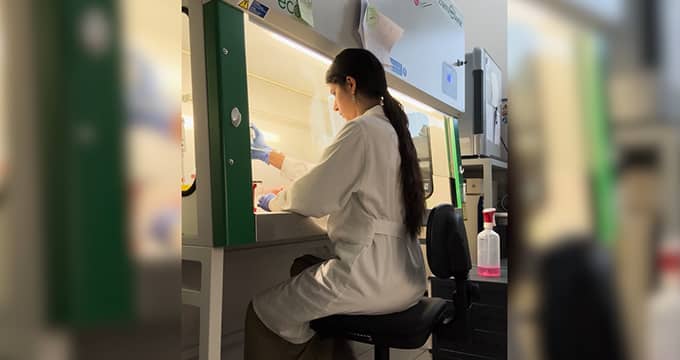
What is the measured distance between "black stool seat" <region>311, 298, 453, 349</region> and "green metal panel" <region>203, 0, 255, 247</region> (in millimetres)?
369

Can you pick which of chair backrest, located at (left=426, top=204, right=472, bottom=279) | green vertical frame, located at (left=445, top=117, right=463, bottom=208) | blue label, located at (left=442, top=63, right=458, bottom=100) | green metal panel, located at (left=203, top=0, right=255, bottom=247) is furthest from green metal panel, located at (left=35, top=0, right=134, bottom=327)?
green vertical frame, located at (left=445, top=117, right=463, bottom=208)

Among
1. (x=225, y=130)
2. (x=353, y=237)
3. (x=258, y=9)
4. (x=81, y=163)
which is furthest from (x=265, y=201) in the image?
(x=81, y=163)

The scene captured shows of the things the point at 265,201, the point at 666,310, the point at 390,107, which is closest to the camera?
the point at 666,310

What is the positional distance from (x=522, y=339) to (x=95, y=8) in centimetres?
41

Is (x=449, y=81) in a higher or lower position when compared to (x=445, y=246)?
higher

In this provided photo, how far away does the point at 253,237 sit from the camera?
3.25 ft

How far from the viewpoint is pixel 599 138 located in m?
0.24

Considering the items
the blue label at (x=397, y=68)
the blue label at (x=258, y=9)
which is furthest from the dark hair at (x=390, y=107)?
the blue label at (x=258, y=9)

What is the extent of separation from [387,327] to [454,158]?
1.35 metres

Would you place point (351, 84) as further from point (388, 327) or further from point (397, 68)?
point (388, 327)

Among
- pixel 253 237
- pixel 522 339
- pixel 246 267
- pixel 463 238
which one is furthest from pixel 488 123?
pixel 522 339

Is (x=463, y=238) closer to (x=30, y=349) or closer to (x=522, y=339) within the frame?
(x=522, y=339)

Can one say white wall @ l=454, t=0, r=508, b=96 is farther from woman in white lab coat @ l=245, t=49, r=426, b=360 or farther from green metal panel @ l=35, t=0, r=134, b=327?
green metal panel @ l=35, t=0, r=134, b=327

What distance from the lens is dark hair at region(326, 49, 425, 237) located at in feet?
4.27
